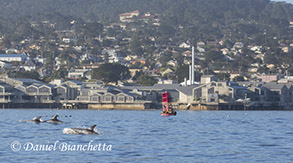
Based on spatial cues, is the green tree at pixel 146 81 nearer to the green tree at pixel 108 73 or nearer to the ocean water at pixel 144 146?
the green tree at pixel 108 73

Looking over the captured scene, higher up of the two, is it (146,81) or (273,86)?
(146,81)

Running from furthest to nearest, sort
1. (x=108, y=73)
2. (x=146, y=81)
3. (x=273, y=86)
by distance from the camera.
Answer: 1. (x=108, y=73)
2. (x=146, y=81)
3. (x=273, y=86)

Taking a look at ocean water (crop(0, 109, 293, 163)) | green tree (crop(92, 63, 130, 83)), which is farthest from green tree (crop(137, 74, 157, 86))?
ocean water (crop(0, 109, 293, 163))

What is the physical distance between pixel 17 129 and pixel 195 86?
10436cm

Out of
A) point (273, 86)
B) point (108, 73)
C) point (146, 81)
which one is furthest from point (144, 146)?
point (108, 73)

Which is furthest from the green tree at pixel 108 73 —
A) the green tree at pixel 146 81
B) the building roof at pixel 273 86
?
the building roof at pixel 273 86

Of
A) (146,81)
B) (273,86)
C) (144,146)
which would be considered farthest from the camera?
(146,81)

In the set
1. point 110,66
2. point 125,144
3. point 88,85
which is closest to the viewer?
point 125,144

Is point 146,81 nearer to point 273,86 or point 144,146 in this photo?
point 273,86

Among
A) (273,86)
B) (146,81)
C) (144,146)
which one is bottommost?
(144,146)

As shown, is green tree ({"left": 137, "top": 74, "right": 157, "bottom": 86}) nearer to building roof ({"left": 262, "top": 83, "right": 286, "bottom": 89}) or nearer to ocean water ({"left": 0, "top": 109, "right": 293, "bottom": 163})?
building roof ({"left": 262, "top": 83, "right": 286, "bottom": 89})

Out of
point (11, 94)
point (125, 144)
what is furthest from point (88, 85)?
point (125, 144)

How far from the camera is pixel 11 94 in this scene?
6486 inches

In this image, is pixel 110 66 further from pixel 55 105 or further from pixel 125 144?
pixel 125 144
